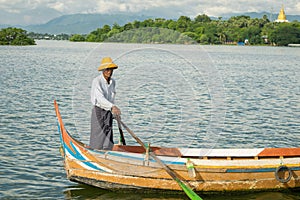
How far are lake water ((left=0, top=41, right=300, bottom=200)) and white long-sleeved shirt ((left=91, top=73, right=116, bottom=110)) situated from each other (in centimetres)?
48

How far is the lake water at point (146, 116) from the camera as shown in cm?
811

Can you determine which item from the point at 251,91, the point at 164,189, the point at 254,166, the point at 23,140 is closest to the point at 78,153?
the point at 164,189

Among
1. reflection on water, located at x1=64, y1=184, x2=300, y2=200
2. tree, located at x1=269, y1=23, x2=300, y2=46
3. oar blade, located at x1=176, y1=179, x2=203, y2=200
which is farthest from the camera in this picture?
tree, located at x1=269, y1=23, x2=300, y2=46

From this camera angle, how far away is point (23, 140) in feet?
38.3

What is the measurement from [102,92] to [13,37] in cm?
8939

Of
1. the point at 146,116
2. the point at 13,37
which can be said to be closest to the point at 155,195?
the point at 146,116

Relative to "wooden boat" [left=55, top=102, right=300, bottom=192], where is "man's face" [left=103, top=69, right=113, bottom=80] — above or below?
above

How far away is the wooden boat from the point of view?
7.68 m

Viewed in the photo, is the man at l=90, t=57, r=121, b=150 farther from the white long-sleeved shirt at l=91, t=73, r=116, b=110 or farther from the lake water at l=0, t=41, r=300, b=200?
the lake water at l=0, t=41, r=300, b=200

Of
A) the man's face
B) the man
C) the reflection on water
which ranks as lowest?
the reflection on water

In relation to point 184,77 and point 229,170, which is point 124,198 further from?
point 184,77

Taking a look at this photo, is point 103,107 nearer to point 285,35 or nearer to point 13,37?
point 13,37

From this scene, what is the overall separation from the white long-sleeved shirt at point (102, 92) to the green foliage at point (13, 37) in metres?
87.7

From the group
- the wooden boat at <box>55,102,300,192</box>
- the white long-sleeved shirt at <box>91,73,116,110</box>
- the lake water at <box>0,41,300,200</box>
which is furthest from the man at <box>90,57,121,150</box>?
the lake water at <box>0,41,300,200</box>
